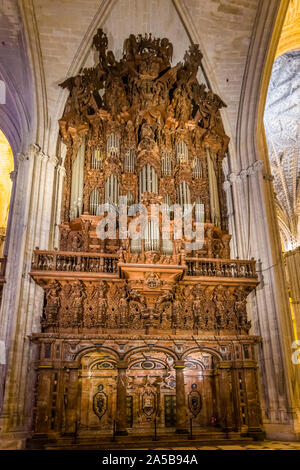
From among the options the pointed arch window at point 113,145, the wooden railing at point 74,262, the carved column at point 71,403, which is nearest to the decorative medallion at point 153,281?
the wooden railing at point 74,262

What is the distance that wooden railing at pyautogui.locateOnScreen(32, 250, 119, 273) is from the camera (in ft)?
36.1

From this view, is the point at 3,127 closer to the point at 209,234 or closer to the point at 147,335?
the point at 209,234

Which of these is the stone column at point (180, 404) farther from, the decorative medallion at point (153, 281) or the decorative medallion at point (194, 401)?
the decorative medallion at point (153, 281)

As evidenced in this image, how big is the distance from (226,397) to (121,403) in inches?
112

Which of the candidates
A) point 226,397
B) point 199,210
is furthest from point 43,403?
point 199,210

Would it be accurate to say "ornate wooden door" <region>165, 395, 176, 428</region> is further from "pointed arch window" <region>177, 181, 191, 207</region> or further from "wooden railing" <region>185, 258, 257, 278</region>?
"pointed arch window" <region>177, 181, 191, 207</region>

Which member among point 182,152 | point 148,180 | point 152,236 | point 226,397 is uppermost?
point 182,152

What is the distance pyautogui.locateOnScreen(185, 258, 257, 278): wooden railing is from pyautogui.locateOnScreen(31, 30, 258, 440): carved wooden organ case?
33 millimetres

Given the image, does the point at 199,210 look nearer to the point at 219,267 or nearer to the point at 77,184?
the point at 219,267

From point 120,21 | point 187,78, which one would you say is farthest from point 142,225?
point 120,21

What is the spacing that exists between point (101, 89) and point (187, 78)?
342cm

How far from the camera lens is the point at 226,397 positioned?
34.8 feet

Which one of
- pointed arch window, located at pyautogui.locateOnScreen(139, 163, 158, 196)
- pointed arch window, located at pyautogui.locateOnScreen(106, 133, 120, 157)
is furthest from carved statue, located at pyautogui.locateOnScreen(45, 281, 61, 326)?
pointed arch window, located at pyautogui.locateOnScreen(106, 133, 120, 157)

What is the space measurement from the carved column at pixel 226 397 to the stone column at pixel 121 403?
263cm
